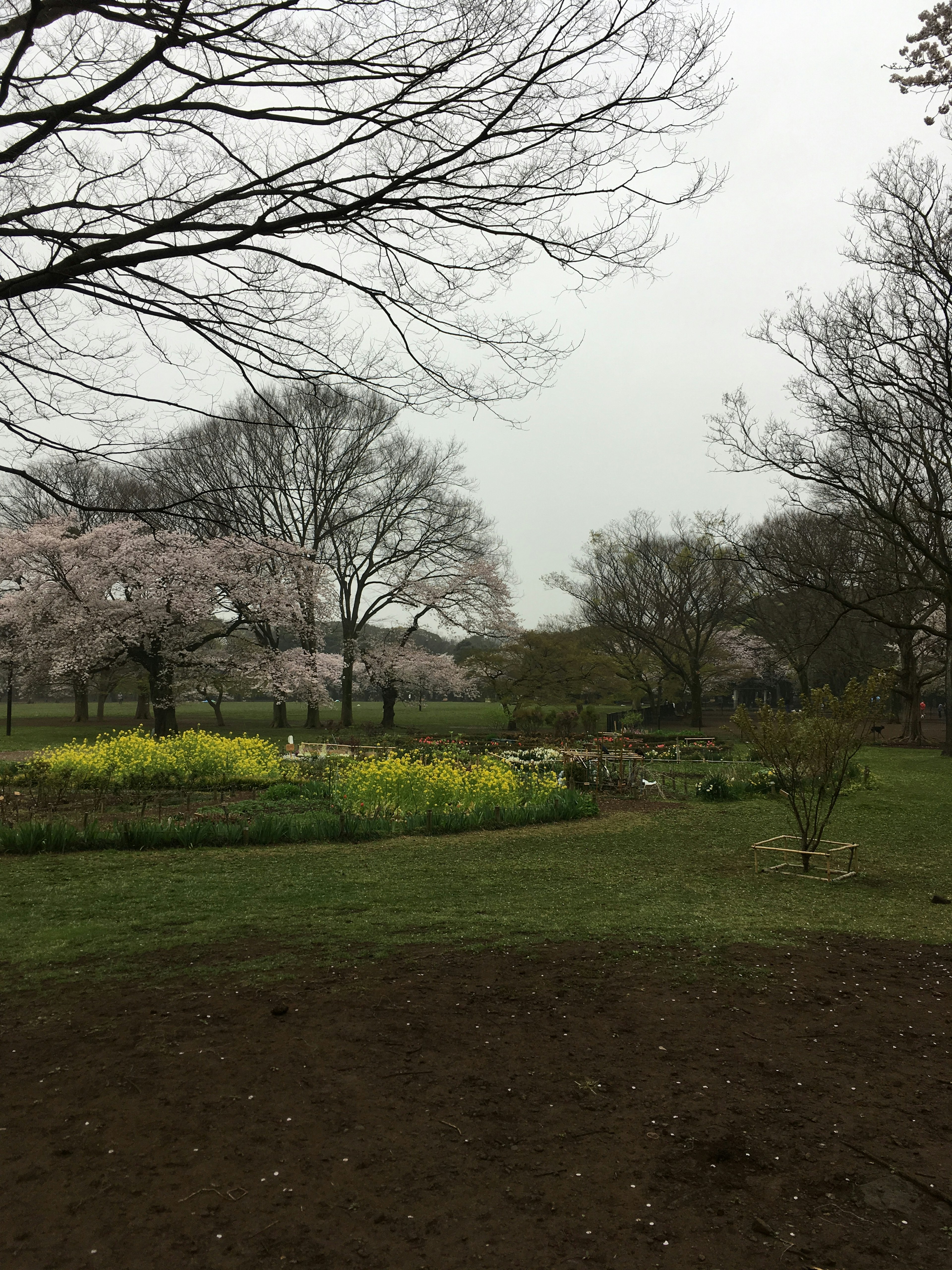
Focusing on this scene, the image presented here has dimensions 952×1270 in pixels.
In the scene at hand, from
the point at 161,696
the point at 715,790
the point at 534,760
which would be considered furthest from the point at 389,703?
the point at 715,790

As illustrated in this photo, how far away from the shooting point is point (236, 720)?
45.2 meters

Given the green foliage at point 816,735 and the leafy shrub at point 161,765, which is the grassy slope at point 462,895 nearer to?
the green foliage at point 816,735

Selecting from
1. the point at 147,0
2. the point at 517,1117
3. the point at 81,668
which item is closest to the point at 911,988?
the point at 517,1117

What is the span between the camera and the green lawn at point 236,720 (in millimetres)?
31500

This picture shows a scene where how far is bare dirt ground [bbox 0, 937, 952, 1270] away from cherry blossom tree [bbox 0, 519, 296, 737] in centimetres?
2139

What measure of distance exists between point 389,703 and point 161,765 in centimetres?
2381

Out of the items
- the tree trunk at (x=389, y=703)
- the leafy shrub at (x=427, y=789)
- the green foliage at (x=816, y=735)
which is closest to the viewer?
the green foliage at (x=816, y=735)

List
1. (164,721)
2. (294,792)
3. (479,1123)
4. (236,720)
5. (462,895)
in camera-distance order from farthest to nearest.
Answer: (236,720) < (164,721) < (294,792) < (462,895) < (479,1123)

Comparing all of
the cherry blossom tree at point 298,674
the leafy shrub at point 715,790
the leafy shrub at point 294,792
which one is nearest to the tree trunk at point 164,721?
the cherry blossom tree at point 298,674

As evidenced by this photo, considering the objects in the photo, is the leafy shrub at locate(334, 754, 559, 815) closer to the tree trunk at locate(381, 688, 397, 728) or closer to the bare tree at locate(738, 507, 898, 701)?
the bare tree at locate(738, 507, 898, 701)

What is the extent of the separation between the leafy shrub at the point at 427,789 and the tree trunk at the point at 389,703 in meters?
23.5

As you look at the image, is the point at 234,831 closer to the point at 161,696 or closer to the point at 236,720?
the point at 161,696

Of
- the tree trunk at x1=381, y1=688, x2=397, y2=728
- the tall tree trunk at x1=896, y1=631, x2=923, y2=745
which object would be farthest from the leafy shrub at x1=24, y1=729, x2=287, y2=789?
the tall tree trunk at x1=896, y1=631, x2=923, y2=745

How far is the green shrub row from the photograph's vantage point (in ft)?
31.4
